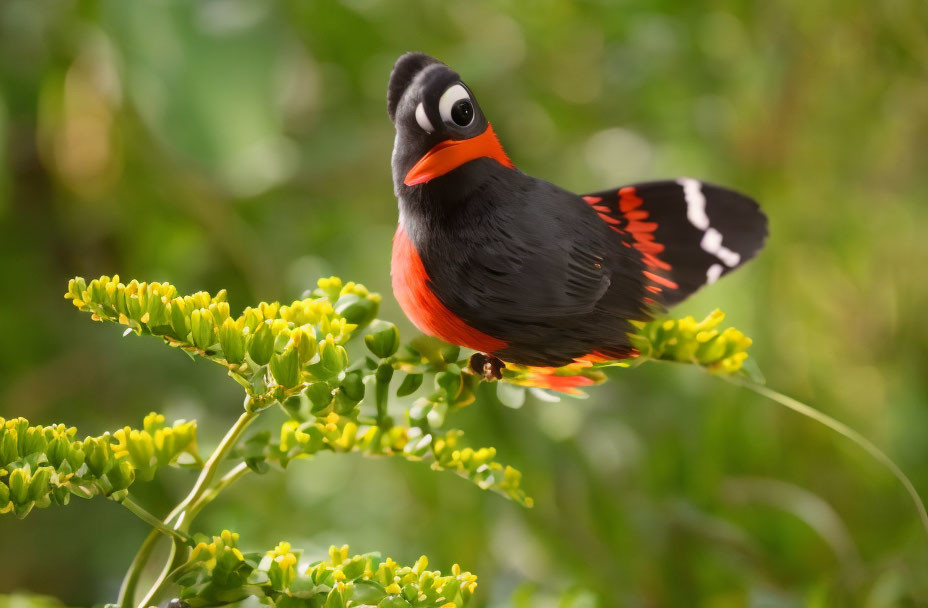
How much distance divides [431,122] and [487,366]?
0.31 feet

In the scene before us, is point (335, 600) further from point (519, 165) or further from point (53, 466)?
point (519, 165)

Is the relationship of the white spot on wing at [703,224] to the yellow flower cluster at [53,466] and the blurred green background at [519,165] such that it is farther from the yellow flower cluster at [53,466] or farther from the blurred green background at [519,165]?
the blurred green background at [519,165]

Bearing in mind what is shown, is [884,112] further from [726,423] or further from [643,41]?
[726,423]

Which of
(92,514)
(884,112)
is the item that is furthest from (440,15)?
(92,514)

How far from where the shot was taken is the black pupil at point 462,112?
24cm

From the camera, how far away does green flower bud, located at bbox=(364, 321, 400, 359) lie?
0.30 metres

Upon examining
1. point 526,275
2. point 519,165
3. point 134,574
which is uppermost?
point 519,165

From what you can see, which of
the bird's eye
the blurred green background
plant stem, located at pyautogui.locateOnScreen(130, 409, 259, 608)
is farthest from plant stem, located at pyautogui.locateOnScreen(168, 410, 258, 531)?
the blurred green background

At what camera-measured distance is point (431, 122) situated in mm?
243

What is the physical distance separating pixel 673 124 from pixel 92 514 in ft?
2.34

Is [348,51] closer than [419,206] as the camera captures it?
No

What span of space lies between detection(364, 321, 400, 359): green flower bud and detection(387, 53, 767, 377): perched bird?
0.04ft

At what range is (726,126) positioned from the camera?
93 centimetres

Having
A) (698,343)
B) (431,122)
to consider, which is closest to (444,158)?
(431,122)
